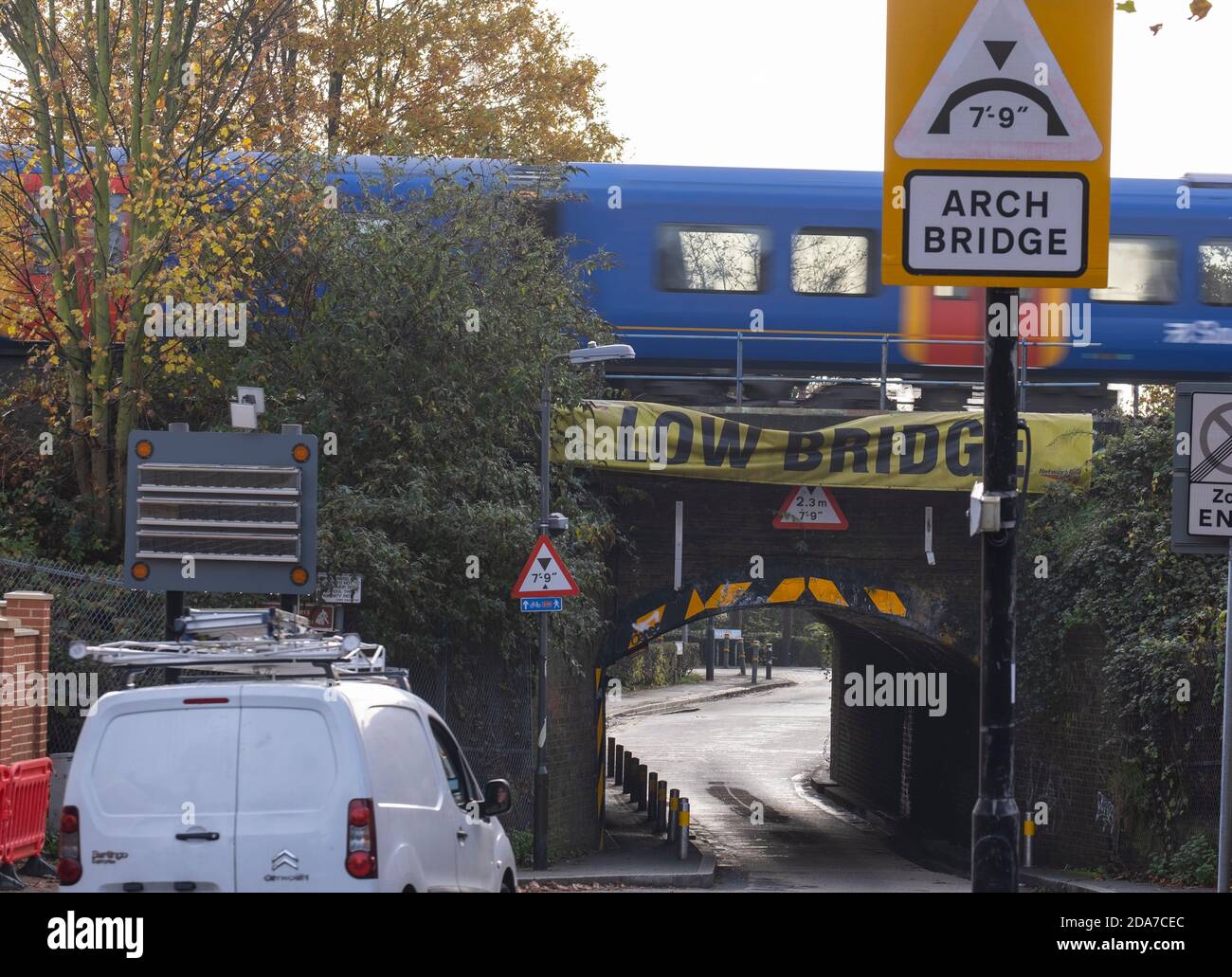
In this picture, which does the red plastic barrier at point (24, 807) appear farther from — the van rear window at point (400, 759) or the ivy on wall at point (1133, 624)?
the ivy on wall at point (1133, 624)

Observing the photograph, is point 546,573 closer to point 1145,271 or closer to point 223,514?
point 223,514

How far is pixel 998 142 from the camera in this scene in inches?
297

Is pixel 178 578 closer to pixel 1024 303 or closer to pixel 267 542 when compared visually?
pixel 267 542

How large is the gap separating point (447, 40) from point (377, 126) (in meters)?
2.74

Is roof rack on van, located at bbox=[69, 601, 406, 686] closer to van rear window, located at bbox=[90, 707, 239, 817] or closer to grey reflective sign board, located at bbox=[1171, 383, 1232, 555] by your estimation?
van rear window, located at bbox=[90, 707, 239, 817]

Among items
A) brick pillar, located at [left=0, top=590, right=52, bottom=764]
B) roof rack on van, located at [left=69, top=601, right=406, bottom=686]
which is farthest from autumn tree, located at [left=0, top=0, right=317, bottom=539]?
roof rack on van, located at [left=69, top=601, right=406, bottom=686]

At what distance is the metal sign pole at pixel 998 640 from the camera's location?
752 cm

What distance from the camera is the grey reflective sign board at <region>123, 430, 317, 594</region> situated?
1449cm

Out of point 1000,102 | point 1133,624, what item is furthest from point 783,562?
point 1000,102

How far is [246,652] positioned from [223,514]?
5.98m

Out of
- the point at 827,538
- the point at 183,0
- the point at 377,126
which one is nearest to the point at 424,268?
the point at 183,0

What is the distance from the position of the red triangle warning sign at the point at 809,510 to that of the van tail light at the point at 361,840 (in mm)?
16084

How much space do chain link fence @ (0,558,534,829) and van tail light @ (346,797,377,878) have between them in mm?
8088

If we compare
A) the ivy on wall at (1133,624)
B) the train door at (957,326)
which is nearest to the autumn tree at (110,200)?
the train door at (957,326)
